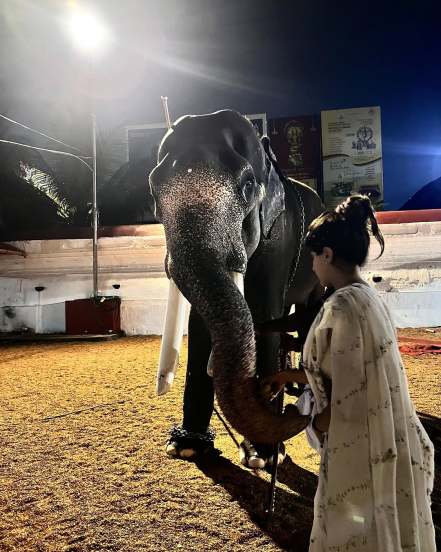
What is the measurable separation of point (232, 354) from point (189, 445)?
126 cm

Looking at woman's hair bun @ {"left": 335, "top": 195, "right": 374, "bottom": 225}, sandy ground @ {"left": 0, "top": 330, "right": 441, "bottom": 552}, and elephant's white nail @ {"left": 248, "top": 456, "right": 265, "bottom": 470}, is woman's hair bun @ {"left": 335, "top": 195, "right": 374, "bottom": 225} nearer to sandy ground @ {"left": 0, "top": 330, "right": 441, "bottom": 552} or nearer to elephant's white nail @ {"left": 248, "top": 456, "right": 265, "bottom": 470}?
sandy ground @ {"left": 0, "top": 330, "right": 441, "bottom": 552}

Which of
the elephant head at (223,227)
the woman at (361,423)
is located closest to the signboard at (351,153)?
the elephant head at (223,227)

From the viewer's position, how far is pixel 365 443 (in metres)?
1.34

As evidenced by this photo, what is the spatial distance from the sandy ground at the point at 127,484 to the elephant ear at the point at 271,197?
4.91 ft

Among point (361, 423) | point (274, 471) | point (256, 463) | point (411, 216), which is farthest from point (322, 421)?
point (411, 216)

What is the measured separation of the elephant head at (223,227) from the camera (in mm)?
1621

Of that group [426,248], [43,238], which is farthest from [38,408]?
[426,248]

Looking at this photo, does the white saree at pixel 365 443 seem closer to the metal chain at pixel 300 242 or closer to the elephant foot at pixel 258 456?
the elephant foot at pixel 258 456

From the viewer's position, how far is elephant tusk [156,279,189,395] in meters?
2.45

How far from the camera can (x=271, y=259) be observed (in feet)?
9.81

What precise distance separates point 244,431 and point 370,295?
0.65m

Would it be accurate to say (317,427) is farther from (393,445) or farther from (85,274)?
(85,274)

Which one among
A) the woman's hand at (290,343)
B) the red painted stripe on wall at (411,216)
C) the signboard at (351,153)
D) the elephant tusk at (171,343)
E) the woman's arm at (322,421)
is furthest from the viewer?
the signboard at (351,153)

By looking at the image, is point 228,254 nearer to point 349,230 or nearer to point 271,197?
point 271,197
